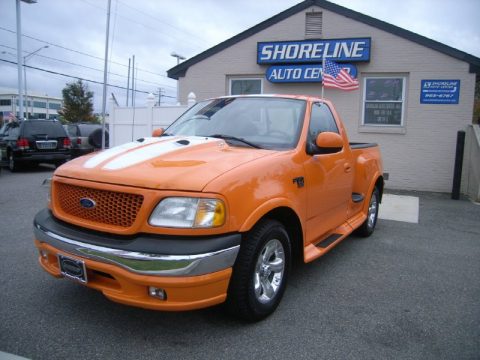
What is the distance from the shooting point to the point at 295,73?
11266mm

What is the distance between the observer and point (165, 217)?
2645mm

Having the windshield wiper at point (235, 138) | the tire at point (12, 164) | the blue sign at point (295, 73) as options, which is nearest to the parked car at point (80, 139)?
the tire at point (12, 164)

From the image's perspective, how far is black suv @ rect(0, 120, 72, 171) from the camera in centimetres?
1304

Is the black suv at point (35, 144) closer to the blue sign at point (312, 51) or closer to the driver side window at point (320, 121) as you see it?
the blue sign at point (312, 51)

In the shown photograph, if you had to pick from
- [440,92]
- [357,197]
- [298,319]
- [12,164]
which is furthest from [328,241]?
[12,164]

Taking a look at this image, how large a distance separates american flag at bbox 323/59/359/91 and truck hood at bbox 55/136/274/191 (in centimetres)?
717

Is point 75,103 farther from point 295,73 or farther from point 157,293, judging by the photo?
point 157,293

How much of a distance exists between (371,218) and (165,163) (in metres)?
3.97

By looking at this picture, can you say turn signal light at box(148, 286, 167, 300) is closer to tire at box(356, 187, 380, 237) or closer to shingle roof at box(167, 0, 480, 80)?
tire at box(356, 187, 380, 237)

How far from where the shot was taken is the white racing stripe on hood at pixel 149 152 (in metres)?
3.00

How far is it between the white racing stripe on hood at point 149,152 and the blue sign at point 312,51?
813cm

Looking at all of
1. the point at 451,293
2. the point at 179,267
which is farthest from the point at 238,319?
the point at 451,293

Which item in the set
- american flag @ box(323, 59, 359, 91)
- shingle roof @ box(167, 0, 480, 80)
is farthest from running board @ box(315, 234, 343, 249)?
shingle roof @ box(167, 0, 480, 80)

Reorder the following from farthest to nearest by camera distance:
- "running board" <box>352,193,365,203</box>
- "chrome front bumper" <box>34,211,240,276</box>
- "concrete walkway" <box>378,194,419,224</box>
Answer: "concrete walkway" <box>378,194,419,224</box>, "running board" <box>352,193,365,203</box>, "chrome front bumper" <box>34,211,240,276</box>
